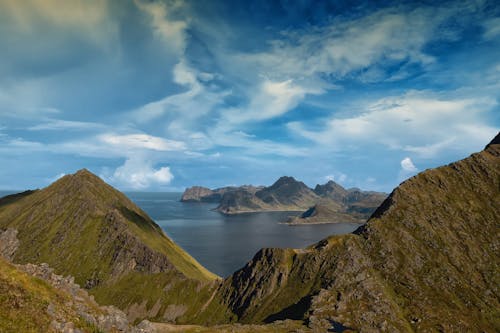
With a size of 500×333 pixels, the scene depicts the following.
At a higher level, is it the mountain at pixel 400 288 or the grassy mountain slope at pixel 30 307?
the grassy mountain slope at pixel 30 307

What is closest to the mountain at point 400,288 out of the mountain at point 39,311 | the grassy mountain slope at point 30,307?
the mountain at point 39,311

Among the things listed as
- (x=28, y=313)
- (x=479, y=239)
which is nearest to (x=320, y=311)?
(x=479, y=239)

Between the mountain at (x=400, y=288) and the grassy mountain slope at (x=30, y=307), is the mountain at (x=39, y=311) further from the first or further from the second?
the mountain at (x=400, y=288)

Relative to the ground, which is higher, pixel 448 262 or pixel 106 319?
pixel 106 319

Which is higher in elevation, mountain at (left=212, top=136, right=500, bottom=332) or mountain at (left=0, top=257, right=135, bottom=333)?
mountain at (left=0, top=257, right=135, bottom=333)

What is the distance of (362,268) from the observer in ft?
605

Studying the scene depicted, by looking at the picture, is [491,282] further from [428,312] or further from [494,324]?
[428,312]

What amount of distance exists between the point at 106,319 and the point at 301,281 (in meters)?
169

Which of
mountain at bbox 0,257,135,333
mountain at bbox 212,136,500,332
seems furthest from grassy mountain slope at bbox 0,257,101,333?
mountain at bbox 212,136,500,332

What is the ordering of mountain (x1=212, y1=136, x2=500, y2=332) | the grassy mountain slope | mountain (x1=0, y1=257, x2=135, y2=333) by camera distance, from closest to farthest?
the grassy mountain slope
mountain (x1=0, y1=257, x2=135, y2=333)
mountain (x1=212, y1=136, x2=500, y2=332)

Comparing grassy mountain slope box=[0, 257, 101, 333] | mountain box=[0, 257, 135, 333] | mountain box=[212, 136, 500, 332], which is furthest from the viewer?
mountain box=[212, 136, 500, 332]

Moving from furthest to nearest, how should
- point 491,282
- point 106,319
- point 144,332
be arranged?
point 491,282 < point 144,332 < point 106,319

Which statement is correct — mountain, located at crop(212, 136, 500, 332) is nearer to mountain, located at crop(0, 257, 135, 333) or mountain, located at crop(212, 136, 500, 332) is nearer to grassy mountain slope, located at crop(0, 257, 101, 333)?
mountain, located at crop(0, 257, 135, 333)

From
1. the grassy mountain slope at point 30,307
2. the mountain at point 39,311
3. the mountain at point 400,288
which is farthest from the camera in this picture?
the mountain at point 400,288
